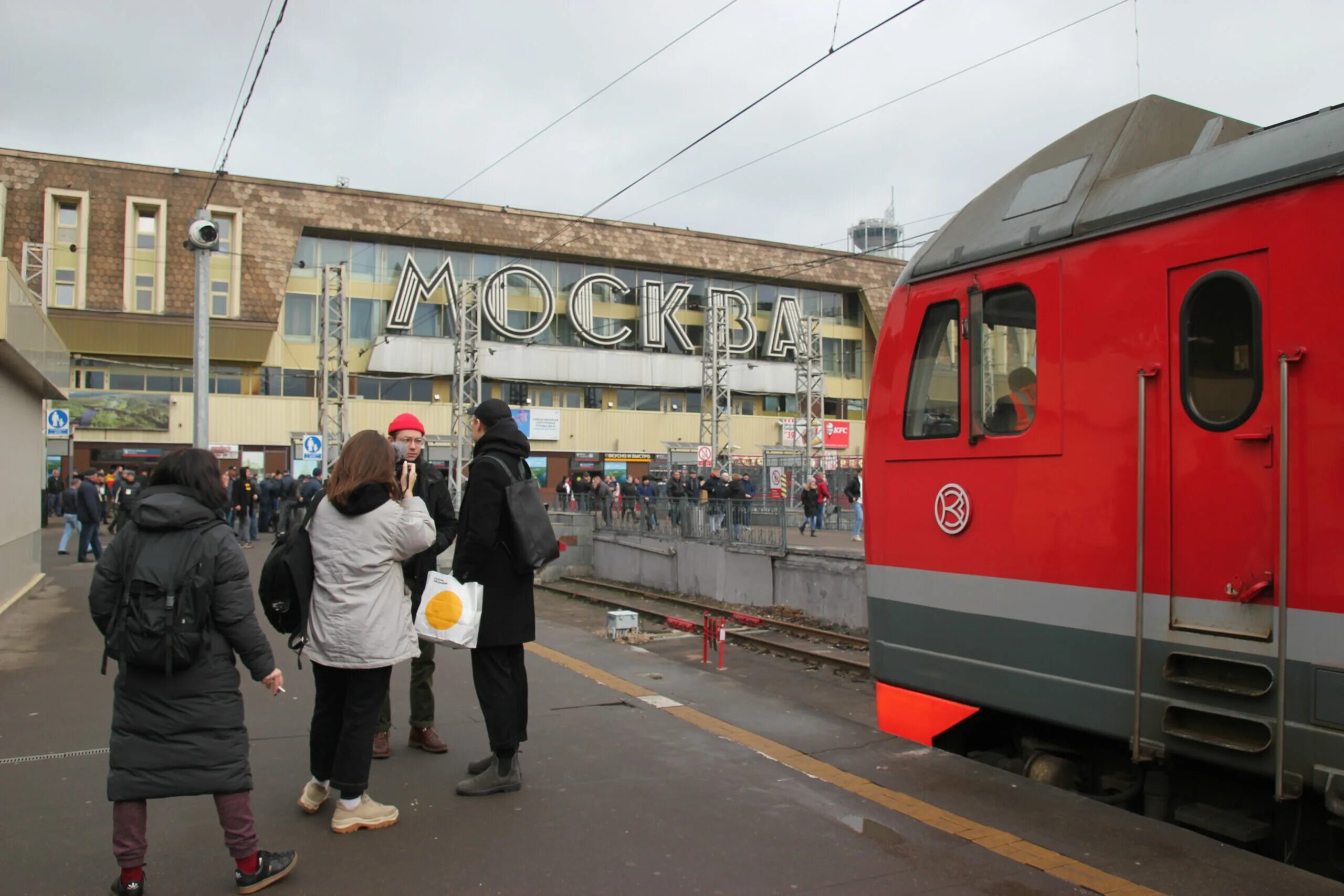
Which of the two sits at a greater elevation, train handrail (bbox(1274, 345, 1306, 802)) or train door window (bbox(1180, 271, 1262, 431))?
train door window (bbox(1180, 271, 1262, 431))

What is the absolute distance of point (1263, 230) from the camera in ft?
12.9

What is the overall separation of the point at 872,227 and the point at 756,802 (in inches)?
6924

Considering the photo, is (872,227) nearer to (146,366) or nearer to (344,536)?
(146,366)

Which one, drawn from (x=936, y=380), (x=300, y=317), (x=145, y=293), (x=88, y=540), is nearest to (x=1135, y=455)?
(x=936, y=380)

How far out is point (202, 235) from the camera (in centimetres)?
1249

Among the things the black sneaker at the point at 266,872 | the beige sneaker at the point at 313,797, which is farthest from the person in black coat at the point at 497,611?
the black sneaker at the point at 266,872

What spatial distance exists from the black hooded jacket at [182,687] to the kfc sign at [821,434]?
3829 cm

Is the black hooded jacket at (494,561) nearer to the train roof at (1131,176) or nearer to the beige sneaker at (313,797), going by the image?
the beige sneaker at (313,797)

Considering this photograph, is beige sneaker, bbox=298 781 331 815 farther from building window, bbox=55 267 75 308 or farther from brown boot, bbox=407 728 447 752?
building window, bbox=55 267 75 308

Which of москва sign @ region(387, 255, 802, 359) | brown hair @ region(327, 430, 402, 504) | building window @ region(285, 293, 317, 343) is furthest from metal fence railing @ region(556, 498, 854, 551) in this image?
building window @ region(285, 293, 317, 343)

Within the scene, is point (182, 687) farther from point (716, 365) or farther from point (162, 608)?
point (716, 365)

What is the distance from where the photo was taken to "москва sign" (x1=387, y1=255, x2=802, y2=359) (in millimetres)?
→ 45750

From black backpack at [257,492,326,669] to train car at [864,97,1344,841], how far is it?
2954 mm

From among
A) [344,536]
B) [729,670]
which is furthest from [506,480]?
[729,670]
